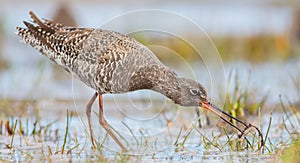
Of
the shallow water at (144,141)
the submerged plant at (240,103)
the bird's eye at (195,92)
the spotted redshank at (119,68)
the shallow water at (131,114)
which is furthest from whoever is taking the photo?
the submerged plant at (240,103)

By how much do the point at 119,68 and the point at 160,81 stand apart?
0.45 m

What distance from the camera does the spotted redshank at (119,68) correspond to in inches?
307

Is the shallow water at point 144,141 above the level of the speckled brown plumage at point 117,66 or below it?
below

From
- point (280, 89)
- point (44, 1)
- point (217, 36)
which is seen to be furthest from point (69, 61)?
point (44, 1)

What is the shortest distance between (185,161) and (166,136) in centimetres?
134

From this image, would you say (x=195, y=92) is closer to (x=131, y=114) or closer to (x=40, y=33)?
(x=131, y=114)

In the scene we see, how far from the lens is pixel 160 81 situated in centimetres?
788

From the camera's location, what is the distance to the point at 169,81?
788 cm

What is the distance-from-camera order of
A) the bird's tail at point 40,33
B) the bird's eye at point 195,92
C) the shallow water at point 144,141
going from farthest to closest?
the bird's tail at point 40,33
the bird's eye at point 195,92
the shallow water at point 144,141

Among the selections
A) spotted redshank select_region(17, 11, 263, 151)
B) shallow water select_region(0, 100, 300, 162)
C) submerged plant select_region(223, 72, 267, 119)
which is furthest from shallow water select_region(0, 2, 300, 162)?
spotted redshank select_region(17, 11, 263, 151)

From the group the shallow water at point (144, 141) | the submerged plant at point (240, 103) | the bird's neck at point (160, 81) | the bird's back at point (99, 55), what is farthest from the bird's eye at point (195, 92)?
the submerged plant at point (240, 103)

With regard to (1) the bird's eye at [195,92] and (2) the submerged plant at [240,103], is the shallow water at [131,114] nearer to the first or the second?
(2) the submerged plant at [240,103]

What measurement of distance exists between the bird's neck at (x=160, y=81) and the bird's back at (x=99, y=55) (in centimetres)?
6

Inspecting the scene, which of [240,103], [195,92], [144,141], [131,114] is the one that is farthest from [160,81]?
[131,114]
